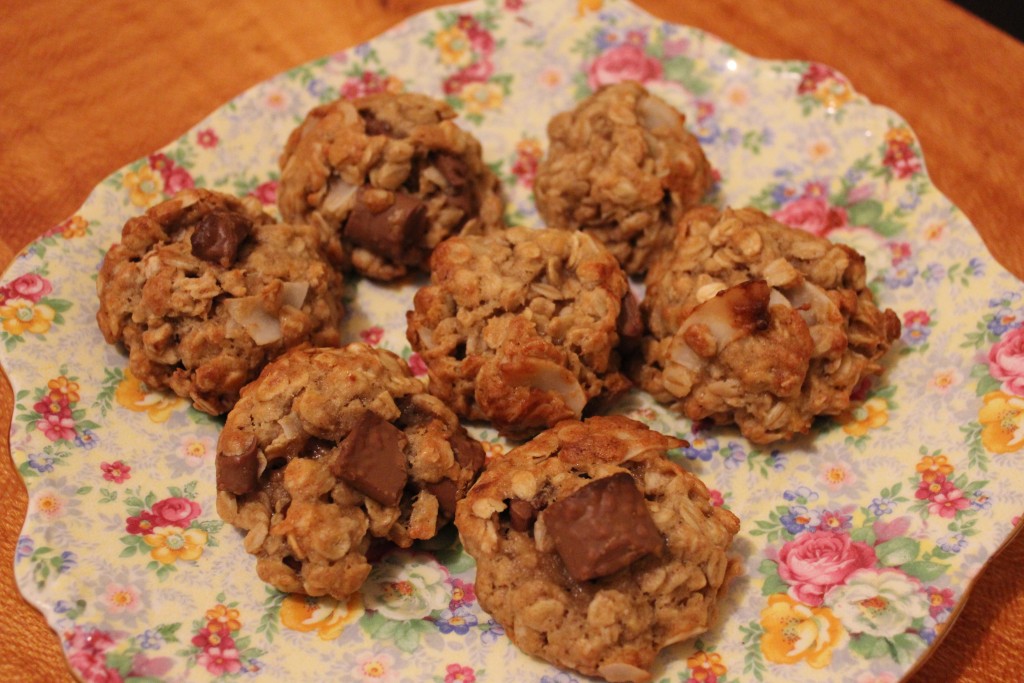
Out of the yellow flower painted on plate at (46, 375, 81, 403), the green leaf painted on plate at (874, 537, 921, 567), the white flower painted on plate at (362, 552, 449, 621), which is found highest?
the green leaf painted on plate at (874, 537, 921, 567)

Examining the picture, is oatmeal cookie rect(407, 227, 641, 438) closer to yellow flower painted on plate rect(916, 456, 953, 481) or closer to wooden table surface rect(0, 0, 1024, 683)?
yellow flower painted on plate rect(916, 456, 953, 481)

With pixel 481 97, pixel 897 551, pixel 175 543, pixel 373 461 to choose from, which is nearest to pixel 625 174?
pixel 481 97

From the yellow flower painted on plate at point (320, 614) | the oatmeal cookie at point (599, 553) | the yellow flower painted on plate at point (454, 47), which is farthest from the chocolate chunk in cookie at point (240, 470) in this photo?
the yellow flower painted on plate at point (454, 47)

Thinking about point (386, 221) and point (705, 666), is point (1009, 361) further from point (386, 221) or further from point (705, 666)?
point (386, 221)

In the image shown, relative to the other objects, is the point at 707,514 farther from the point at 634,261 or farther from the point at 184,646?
the point at 184,646

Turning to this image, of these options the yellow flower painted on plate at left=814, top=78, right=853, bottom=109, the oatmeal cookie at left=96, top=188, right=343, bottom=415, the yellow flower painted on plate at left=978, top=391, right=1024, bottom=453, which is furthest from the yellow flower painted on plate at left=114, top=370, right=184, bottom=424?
the yellow flower painted on plate at left=814, top=78, right=853, bottom=109
